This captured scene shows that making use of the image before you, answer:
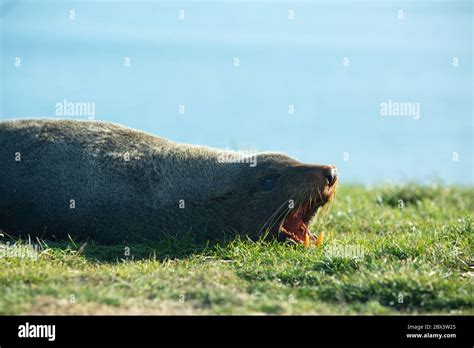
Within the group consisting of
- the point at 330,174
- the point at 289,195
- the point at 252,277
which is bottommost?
the point at 252,277

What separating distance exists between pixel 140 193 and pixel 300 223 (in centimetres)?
186

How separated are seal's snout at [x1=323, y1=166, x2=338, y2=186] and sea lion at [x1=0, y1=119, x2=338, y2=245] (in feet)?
0.04

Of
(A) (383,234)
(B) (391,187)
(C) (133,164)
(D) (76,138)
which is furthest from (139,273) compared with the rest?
(B) (391,187)

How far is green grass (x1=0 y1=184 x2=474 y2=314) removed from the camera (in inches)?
229

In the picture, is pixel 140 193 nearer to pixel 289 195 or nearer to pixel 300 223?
pixel 289 195

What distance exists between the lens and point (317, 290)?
6.25 metres

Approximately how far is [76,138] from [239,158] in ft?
6.38

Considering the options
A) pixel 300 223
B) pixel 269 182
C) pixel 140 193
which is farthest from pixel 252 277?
pixel 140 193

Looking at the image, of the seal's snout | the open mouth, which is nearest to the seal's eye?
the open mouth

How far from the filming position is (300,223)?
27.0 ft

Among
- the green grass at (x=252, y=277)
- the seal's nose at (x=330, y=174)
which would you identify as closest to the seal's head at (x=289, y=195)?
the seal's nose at (x=330, y=174)

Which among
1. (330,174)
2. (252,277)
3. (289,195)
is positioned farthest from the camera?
(289,195)
